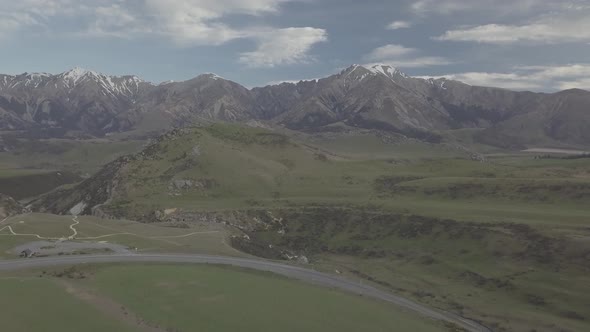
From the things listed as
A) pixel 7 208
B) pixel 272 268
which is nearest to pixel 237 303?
pixel 272 268

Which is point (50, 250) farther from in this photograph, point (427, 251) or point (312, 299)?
point (427, 251)

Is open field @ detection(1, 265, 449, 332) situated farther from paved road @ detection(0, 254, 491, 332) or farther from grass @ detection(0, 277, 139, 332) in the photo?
paved road @ detection(0, 254, 491, 332)

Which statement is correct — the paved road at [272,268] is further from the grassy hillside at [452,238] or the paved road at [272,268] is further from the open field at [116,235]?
the grassy hillside at [452,238]

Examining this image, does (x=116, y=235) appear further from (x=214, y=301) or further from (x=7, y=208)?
(x=7, y=208)

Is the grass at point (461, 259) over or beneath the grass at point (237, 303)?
beneath

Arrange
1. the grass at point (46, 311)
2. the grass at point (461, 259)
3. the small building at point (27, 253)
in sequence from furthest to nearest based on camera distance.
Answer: the grass at point (461, 259), the small building at point (27, 253), the grass at point (46, 311)

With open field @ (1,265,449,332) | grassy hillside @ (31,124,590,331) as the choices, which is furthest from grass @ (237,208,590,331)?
open field @ (1,265,449,332)

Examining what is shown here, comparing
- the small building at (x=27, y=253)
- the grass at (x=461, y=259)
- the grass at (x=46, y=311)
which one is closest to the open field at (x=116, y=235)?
the small building at (x=27, y=253)
